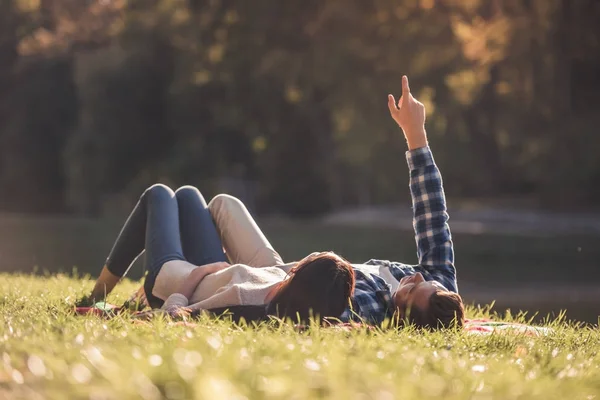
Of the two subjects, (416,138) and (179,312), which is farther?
(416,138)

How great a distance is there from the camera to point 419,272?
473 cm

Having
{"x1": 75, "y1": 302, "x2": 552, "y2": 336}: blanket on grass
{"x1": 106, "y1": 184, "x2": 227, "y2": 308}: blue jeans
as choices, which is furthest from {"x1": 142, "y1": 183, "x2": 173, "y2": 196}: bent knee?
{"x1": 75, "y1": 302, "x2": 552, "y2": 336}: blanket on grass

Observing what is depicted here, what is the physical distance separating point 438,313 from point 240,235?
1598 mm

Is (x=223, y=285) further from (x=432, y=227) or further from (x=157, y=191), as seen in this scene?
(x=432, y=227)

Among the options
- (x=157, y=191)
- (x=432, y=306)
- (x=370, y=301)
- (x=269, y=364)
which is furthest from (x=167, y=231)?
(x=269, y=364)

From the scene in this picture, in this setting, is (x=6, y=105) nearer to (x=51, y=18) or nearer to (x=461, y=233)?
(x=51, y=18)

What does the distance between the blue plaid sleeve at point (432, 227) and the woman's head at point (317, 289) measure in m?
0.77

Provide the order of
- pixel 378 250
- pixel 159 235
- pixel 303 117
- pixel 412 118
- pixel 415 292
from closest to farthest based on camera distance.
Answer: pixel 415 292 < pixel 412 118 < pixel 159 235 < pixel 378 250 < pixel 303 117

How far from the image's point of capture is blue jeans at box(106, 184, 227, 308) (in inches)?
208

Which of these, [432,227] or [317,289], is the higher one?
[432,227]

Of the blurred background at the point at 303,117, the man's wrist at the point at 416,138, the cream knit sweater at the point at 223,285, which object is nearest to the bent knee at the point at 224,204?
the cream knit sweater at the point at 223,285

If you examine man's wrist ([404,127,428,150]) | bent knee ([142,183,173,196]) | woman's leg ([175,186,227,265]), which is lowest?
woman's leg ([175,186,227,265])

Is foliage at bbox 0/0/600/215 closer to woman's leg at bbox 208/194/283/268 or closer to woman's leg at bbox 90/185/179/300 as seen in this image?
woman's leg at bbox 208/194/283/268

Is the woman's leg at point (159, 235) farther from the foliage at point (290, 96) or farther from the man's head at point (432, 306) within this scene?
the foliage at point (290, 96)
